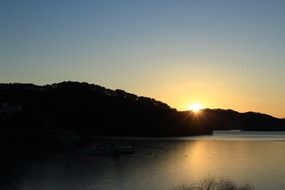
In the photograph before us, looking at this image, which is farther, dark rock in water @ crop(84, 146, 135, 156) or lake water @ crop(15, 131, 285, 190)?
dark rock in water @ crop(84, 146, 135, 156)

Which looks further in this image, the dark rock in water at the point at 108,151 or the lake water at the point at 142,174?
the dark rock in water at the point at 108,151

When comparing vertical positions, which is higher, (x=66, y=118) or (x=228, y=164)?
(x=66, y=118)

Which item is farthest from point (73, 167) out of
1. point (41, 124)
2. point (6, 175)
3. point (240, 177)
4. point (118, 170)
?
point (41, 124)

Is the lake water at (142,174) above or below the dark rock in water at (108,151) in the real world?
below

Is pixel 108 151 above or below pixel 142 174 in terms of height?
above

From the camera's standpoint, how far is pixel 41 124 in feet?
449

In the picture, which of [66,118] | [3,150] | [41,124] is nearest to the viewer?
[3,150]

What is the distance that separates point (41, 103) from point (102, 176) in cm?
12972

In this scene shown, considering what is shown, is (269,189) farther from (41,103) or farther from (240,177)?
(41,103)

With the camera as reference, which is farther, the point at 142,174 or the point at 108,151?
the point at 108,151

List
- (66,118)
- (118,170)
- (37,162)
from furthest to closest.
Answer: (66,118)
(37,162)
(118,170)

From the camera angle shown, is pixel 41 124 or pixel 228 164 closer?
pixel 228 164

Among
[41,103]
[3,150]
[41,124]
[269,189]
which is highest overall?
[41,103]

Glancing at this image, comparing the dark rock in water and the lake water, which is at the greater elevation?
the dark rock in water
